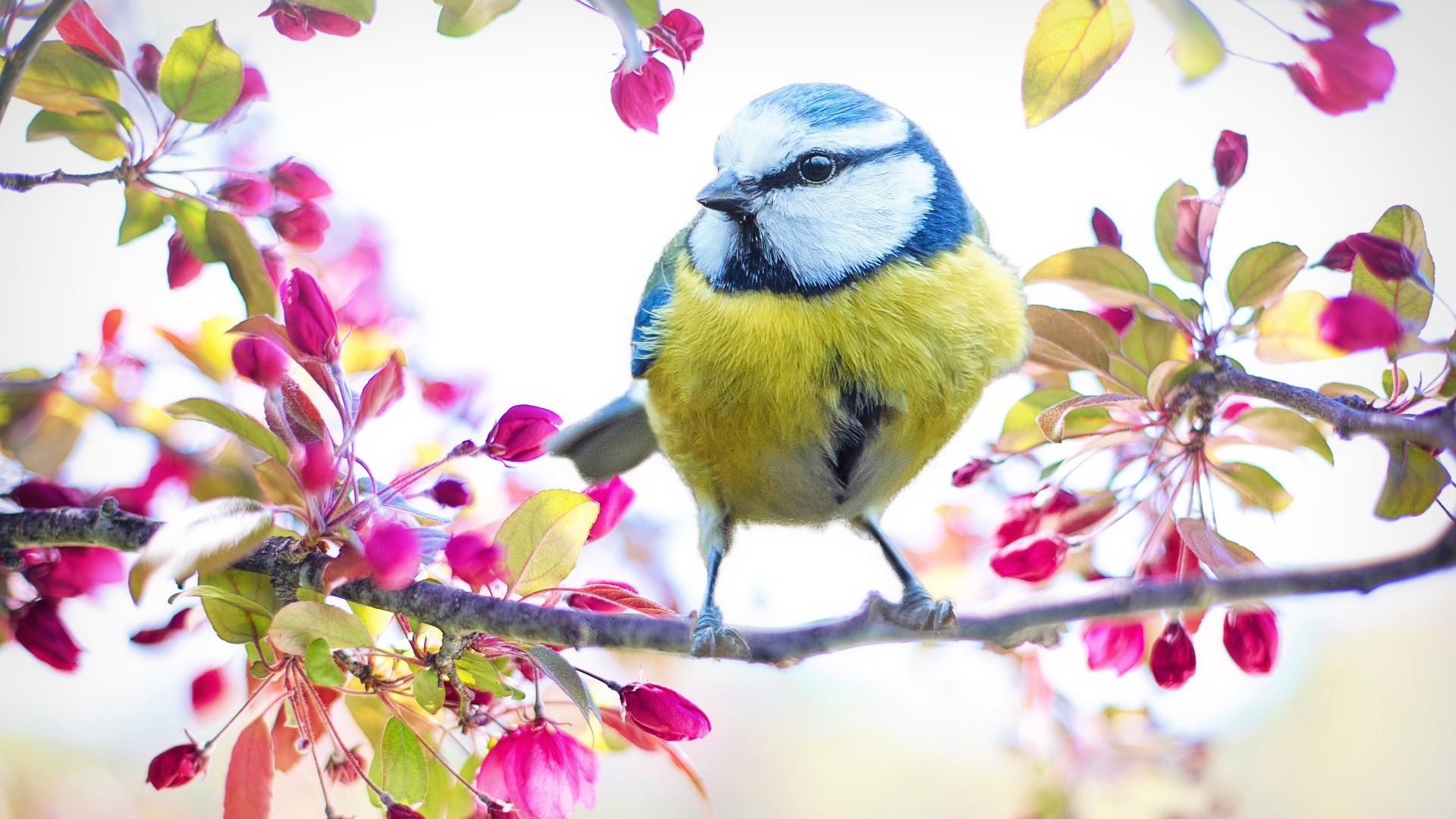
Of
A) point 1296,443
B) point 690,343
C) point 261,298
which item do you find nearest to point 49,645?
point 261,298

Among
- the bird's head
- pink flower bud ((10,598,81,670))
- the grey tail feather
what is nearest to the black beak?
the bird's head

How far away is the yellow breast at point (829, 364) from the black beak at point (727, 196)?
2.5 inches

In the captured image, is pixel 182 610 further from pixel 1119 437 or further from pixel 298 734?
pixel 1119 437

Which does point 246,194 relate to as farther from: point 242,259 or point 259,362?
point 259,362

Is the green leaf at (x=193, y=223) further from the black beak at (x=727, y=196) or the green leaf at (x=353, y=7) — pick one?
the black beak at (x=727, y=196)

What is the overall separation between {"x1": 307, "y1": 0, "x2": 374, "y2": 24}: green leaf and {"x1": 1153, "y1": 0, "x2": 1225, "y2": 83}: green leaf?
1.38 ft

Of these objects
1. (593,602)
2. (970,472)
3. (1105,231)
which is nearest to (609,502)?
(593,602)

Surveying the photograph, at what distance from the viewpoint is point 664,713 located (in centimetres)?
57

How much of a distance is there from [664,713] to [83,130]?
50 cm

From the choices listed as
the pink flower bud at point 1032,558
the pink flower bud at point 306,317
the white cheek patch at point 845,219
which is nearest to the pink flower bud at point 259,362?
the pink flower bud at point 306,317

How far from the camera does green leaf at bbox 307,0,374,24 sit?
23.7 inches

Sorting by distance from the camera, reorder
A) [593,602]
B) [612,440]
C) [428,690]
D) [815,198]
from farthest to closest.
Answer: [612,440]
[815,198]
[593,602]
[428,690]

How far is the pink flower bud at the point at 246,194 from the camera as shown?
27.7 inches

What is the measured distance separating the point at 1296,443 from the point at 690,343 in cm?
42
